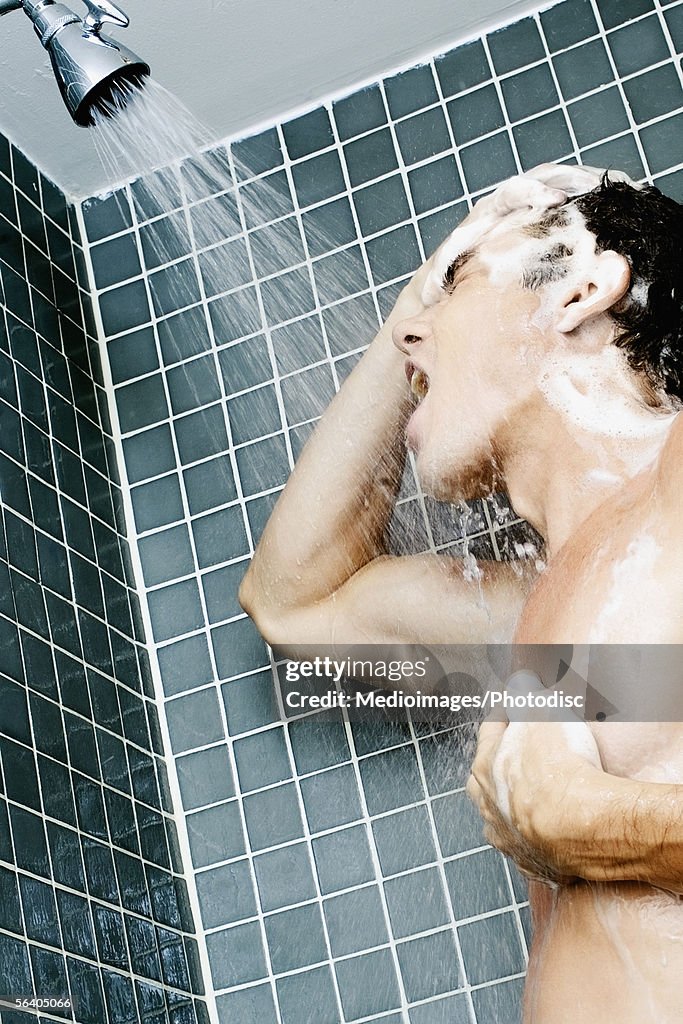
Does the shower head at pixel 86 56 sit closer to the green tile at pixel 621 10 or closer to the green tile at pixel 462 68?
the green tile at pixel 462 68

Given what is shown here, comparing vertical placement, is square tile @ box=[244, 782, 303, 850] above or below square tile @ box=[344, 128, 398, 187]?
below

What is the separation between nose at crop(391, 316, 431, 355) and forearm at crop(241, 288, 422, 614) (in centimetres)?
8

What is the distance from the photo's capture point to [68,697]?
4.87ft

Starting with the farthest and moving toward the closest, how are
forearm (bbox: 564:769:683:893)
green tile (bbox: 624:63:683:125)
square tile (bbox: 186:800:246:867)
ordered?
green tile (bbox: 624:63:683:125) → square tile (bbox: 186:800:246:867) → forearm (bbox: 564:769:683:893)

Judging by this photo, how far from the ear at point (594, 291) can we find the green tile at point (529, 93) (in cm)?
52

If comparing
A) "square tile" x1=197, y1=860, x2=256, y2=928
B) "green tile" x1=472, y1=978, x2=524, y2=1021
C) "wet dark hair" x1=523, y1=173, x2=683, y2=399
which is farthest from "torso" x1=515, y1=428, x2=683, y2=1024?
"square tile" x1=197, y1=860, x2=256, y2=928

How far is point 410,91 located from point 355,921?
1128mm

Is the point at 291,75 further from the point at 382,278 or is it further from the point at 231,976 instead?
the point at 231,976

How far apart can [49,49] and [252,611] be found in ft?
2.16

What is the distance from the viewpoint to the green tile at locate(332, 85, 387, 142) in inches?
71.9

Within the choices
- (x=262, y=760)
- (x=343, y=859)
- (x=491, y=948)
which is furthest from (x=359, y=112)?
(x=491, y=948)

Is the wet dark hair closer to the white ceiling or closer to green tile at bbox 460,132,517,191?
green tile at bbox 460,132,517,191

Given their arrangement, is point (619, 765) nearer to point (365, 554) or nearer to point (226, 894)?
point (365, 554)

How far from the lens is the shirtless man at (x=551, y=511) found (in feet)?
3.30
